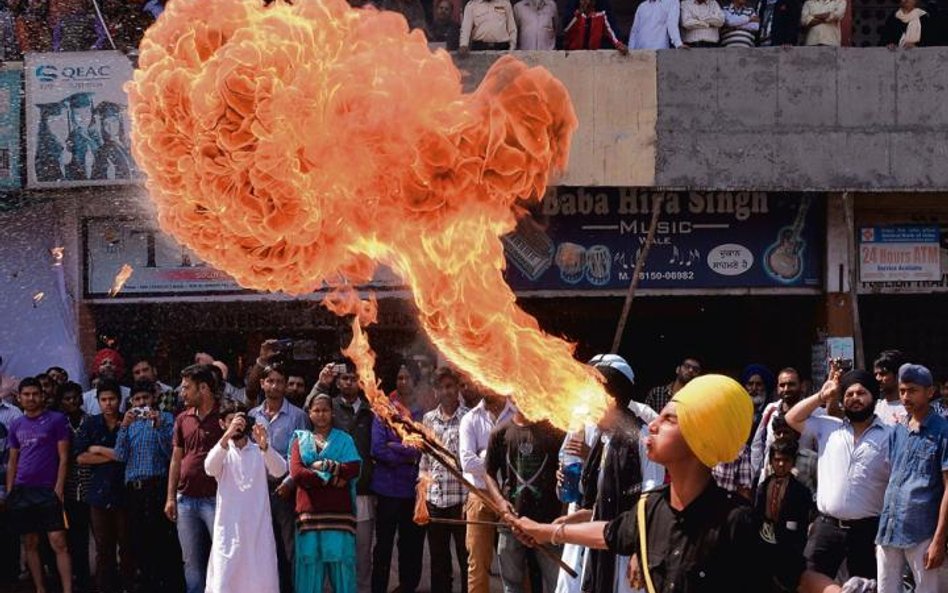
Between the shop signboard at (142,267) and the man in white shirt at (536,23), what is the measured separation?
110 inches

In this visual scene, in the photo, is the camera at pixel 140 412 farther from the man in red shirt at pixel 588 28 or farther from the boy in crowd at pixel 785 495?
the man in red shirt at pixel 588 28

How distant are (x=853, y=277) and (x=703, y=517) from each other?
11.0 m

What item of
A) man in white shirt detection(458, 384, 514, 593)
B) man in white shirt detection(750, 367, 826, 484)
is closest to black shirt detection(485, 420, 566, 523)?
man in white shirt detection(458, 384, 514, 593)

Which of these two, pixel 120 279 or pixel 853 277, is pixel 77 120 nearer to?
pixel 120 279

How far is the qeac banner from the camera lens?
14.6m

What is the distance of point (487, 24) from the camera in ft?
46.8

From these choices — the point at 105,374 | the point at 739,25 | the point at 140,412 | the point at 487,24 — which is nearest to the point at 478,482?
the point at 140,412

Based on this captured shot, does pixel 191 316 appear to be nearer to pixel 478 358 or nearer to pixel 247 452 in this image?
pixel 247 452

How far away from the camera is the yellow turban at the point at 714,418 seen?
4.34m

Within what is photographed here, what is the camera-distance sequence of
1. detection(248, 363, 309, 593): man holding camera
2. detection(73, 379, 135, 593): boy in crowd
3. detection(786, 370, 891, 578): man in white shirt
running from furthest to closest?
1. detection(73, 379, 135, 593): boy in crowd
2. detection(248, 363, 309, 593): man holding camera
3. detection(786, 370, 891, 578): man in white shirt

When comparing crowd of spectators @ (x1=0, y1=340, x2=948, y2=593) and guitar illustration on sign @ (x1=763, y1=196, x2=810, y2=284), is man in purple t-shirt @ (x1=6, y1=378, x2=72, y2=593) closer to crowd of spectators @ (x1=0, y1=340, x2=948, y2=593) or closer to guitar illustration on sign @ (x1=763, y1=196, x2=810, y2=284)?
crowd of spectators @ (x1=0, y1=340, x2=948, y2=593)

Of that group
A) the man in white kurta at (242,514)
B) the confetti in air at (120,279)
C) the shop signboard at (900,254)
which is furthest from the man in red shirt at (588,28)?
the man in white kurta at (242,514)

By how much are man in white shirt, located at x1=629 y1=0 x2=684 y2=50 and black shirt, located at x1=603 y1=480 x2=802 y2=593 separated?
10.6 m

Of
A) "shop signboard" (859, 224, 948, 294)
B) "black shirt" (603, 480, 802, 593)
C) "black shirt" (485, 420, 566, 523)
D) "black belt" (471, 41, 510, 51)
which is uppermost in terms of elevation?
"black belt" (471, 41, 510, 51)
